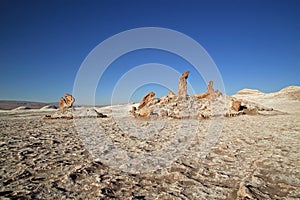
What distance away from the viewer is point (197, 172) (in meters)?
4.20

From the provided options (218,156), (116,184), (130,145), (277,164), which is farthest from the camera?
(130,145)

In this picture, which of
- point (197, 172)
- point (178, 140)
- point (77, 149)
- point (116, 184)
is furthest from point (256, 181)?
point (77, 149)

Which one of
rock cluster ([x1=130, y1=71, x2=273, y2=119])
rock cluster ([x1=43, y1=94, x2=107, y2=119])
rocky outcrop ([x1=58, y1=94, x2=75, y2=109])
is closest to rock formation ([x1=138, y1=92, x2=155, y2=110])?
rock cluster ([x1=130, y1=71, x2=273, y2=119])

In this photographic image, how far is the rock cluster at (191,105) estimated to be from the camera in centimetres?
1634

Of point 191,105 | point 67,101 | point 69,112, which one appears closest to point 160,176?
point 191,105

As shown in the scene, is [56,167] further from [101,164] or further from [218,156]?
[218,156]

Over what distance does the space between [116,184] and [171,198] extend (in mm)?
1076

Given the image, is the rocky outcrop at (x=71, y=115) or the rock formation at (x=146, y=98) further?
the rock formation at (x=146, y=98)

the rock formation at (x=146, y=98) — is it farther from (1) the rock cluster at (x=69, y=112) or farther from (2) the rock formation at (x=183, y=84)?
(1) the rock cluster at (x=69, y=112)

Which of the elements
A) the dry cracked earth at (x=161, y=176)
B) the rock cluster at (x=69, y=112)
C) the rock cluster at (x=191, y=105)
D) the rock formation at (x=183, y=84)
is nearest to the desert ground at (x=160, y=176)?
the dry cracked earth at (x=161, y=176)

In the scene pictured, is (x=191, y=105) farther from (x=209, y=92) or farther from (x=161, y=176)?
(x=161, y=176)

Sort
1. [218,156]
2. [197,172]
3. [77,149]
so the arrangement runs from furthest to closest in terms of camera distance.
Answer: [77,149]
[218,156]
[197,172]

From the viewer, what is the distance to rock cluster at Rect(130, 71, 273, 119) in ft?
53.6

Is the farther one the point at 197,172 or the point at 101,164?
the point at 101,164
